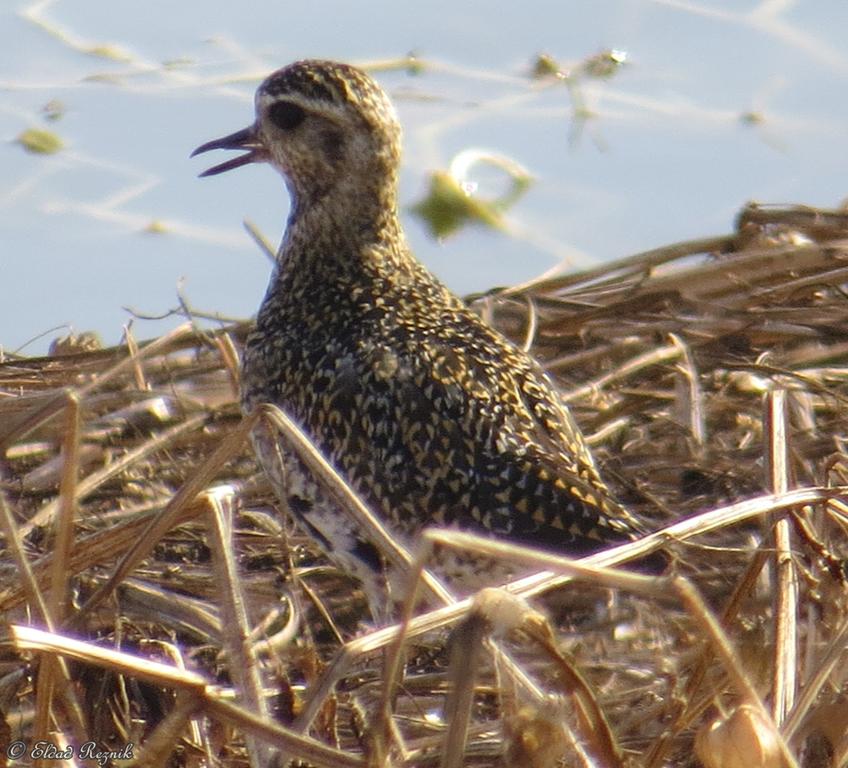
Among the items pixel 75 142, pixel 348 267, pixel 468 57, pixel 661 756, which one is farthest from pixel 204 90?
pixel 661 756

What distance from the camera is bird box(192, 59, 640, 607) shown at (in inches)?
152

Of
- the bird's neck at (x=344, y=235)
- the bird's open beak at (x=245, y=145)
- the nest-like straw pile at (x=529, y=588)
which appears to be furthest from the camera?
the bird's open beak at (x=245, y=145)

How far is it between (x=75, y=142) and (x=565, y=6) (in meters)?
2.08

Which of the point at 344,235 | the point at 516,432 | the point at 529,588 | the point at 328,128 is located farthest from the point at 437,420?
the point at 529,588

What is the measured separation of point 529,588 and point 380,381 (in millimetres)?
1455

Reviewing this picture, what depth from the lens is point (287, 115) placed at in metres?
4.84

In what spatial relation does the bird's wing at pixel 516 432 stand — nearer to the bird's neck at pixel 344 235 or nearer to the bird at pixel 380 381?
the bird at pixel 380 381

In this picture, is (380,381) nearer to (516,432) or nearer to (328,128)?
(516,432)

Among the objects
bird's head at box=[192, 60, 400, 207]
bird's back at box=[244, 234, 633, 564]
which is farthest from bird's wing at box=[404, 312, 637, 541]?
bird's head at box=[192, 60, 400, 207]

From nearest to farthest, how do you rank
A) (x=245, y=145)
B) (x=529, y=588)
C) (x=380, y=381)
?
(x=529, y=588) → (x=380, y=381) → (x=245, y=145)

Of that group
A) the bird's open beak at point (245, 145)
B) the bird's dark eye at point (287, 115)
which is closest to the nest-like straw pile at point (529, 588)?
the bird's open beak at point (245, 145)

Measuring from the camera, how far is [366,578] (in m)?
4.03

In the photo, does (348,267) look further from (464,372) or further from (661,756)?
(661,756)

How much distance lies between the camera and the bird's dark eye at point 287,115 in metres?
4.82
